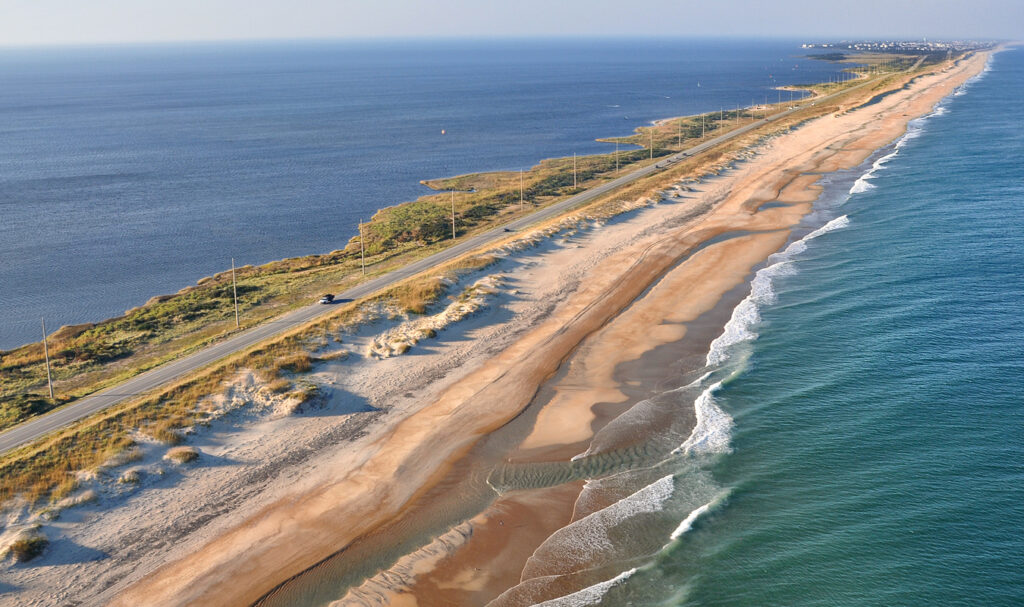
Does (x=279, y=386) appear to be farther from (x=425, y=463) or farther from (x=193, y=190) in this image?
(x=193, y=190)

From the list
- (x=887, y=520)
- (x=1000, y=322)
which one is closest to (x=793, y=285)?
(x=1000, y=322)

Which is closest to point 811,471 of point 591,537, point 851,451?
point 851,451

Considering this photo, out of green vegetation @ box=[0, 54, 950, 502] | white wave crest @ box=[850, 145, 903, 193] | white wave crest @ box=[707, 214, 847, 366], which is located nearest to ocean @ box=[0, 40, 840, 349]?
green vegetation @ box=[0, 54, 950, 502]

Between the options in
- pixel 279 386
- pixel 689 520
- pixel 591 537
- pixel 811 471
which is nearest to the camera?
pixel 591 537

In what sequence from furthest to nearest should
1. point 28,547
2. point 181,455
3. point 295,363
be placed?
1. point 295,363
2. point 181,455
3. point 28,547

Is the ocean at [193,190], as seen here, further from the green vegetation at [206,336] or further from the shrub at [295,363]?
the shrub at [295,363]

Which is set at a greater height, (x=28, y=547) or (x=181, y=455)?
(x=181, y=455)
